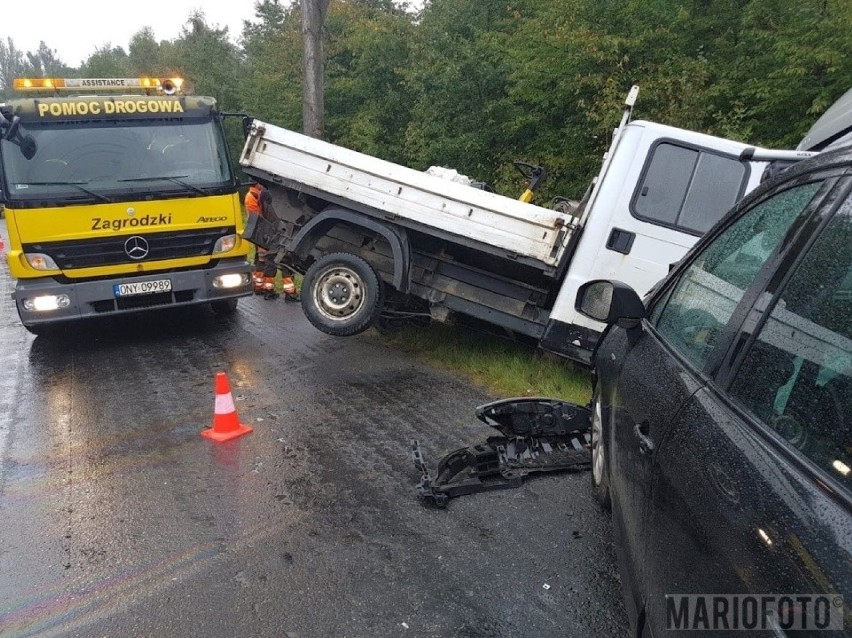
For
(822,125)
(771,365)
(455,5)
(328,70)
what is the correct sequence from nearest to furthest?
(771,365) → (822,125) → (455,5) → (328,70)

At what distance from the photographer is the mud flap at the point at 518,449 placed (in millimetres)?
3857

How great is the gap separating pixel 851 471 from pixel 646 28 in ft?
31.5

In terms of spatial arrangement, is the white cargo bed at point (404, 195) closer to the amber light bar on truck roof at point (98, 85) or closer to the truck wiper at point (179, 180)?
the truck wiper at point (179, 180)

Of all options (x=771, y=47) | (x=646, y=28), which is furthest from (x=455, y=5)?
(x=771, y=47)

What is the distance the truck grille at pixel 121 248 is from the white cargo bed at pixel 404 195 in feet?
4.22

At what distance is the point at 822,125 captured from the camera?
4.80 m

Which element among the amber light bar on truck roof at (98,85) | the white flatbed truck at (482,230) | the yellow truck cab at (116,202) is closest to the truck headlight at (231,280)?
the yellow truck cab at (116,202)

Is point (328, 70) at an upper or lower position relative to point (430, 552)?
upper

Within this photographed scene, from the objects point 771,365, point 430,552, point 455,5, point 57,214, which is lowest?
point 430,552

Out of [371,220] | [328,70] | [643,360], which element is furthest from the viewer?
[328,70]

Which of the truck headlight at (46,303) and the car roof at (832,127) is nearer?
the car roof at (832,127)

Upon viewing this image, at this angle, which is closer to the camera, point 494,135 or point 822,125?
point 822,125

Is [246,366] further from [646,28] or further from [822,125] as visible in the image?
[646,28]

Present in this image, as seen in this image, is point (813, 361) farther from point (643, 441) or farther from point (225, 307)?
point (225, 307)
